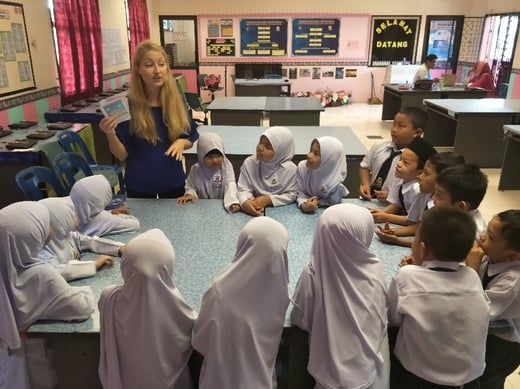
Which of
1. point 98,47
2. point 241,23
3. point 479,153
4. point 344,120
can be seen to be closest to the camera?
point 479,153

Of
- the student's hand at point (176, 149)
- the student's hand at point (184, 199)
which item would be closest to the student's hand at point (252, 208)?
the student's hand at point (184, 199)

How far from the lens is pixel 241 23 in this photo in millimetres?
9914

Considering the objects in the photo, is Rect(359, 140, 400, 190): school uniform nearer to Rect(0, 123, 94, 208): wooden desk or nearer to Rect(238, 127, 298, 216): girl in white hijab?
Rect(238, 127, 298, 216): girl in white hijab

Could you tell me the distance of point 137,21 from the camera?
8211 millimetres

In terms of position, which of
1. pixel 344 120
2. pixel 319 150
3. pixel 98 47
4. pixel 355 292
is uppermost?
pixel 98 47

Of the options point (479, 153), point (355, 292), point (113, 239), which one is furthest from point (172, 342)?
point (479, 153)

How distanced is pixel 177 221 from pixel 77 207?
0.49 metres

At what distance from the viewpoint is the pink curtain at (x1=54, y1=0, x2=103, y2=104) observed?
4.94 metres

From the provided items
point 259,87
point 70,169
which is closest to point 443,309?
point 70,169

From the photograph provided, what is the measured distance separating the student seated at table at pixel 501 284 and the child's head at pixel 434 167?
41cm

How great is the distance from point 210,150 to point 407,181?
1111 millimetres

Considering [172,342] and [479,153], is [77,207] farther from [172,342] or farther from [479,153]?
[479,153]

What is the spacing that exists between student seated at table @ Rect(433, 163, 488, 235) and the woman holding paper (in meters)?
1.33

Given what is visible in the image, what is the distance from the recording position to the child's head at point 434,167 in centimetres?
190
